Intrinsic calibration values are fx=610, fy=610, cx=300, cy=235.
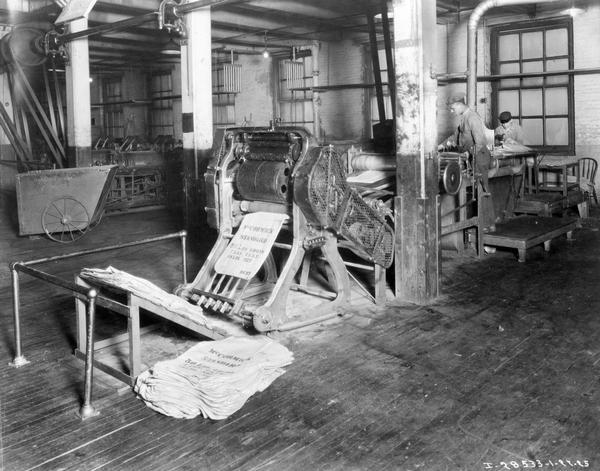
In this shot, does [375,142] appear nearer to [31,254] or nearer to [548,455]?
[31,254]

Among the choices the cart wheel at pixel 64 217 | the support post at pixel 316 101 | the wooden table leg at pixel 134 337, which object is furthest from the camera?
the support post at pixel 316 101

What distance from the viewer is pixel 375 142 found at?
27.5 ft

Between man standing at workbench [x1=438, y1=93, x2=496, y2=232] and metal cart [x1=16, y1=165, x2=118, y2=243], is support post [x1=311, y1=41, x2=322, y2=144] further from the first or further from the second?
metal cart [x1=16, y1=165, x2=118, y2=243]

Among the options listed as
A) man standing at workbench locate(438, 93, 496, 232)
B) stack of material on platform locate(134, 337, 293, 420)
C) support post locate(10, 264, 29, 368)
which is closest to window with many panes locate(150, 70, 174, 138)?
man standing at workbench locate(438, 93, 496, 232)

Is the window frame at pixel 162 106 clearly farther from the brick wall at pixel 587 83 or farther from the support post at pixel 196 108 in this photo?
the support post at pixel 196 108

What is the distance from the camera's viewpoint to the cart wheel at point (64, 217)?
8.45m

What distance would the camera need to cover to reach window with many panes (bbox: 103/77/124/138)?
67.4ft

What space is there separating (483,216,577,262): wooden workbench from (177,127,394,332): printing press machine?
7.51 ft

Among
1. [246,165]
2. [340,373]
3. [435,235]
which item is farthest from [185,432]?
[435,235]

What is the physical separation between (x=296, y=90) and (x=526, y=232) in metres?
10.2

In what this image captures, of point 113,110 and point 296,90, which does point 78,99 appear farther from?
point 113,110

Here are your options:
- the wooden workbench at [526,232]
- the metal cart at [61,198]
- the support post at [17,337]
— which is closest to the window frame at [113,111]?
the metal cart at [61,198]

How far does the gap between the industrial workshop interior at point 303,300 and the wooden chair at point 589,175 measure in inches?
4.1

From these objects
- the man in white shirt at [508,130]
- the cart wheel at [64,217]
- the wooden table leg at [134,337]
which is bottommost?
the wooden table leg at [134,337]
